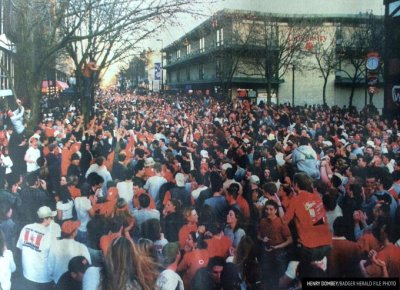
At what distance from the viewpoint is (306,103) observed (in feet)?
12.7

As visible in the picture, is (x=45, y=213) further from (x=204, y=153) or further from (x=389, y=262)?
(x=389, y=262)

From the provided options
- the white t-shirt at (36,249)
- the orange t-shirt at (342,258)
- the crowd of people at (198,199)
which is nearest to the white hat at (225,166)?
the crowd of people at (198,199)

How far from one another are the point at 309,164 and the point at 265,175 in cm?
35

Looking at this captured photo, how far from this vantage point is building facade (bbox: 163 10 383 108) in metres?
3.81

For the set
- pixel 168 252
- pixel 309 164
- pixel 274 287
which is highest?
pixel 309 164

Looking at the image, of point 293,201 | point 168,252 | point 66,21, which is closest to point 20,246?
point 168,252

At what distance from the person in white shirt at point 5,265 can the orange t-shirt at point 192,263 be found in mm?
1187

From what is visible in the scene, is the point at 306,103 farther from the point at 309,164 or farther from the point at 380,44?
the point at 380,44

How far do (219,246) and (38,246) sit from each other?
1.29 meters

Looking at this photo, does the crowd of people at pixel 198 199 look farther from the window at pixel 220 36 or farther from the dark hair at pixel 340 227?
the window at pixel 220 36

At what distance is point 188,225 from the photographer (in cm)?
365

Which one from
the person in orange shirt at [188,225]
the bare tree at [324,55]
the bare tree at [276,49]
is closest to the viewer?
the person in orange shirt at [188,225]

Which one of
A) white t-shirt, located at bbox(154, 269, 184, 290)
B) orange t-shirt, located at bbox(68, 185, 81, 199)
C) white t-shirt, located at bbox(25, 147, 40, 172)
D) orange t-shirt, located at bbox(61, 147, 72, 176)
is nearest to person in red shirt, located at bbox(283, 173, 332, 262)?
white t-shirt, located at bbox(154, 269, 184, 290)

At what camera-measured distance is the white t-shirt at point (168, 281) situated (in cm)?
356
